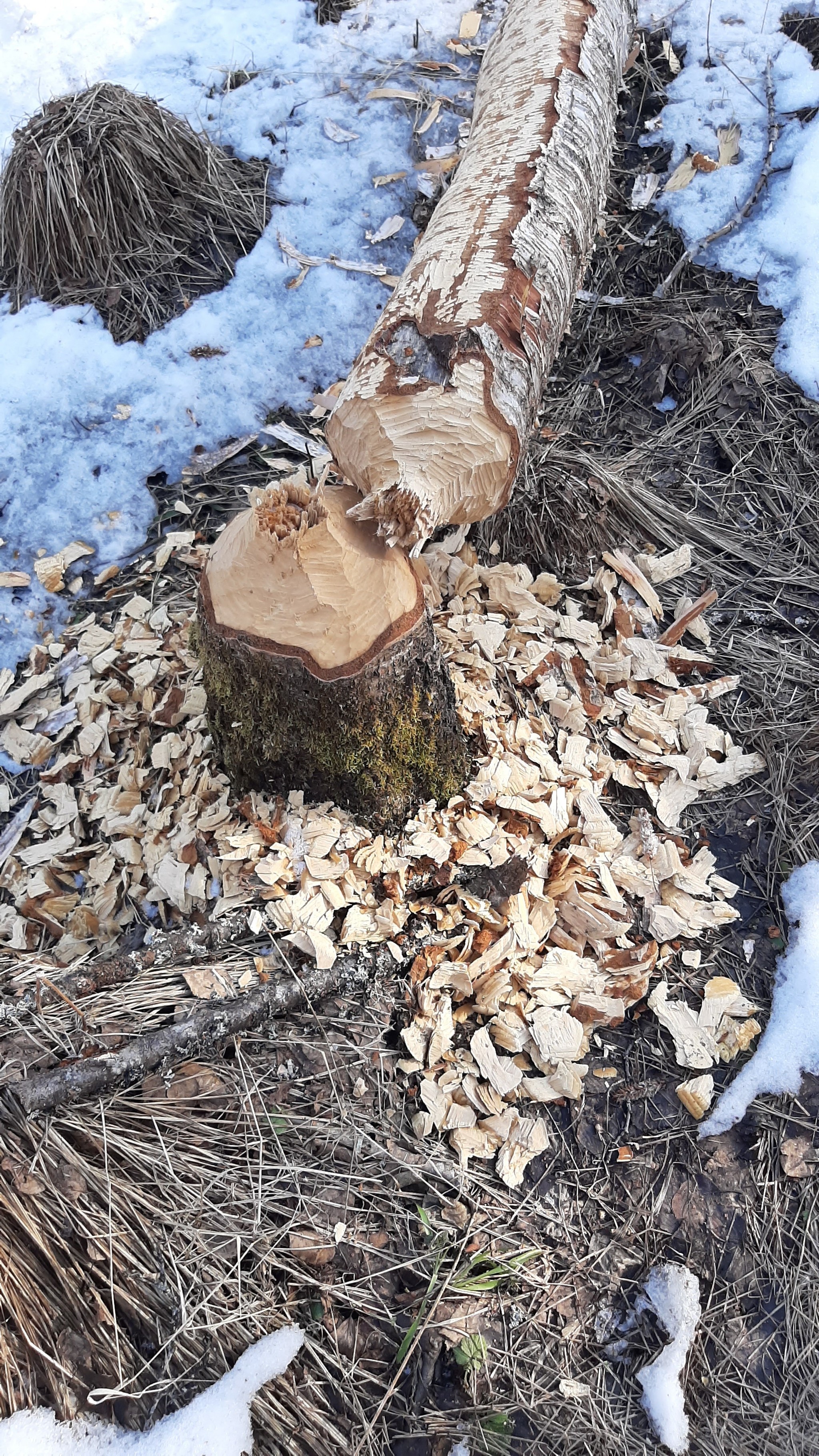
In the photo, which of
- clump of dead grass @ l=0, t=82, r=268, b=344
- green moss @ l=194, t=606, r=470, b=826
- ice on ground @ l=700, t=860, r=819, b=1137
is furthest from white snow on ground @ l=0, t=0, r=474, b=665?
ice on ground @ l=700, t=860, r=819, b=1137

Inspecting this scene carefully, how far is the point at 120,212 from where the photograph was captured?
12.5 feet

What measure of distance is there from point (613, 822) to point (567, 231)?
188cm

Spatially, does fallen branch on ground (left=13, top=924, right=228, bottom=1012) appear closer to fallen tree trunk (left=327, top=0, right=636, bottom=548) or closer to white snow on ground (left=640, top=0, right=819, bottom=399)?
fallen tree trunk (left=327, top=0, right=636, bottom=548)

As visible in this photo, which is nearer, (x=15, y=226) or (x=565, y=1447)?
(x=565, y=1447)

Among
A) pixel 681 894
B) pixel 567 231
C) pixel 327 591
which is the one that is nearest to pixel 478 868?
pixel 681 894

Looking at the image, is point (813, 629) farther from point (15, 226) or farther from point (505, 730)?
point (15, 226)

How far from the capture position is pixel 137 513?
3482 millimetres

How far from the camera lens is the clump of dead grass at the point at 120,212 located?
12.0 ft

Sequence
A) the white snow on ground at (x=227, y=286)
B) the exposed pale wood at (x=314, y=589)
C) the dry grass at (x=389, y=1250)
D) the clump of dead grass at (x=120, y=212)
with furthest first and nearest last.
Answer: the clump of dead grass at (x=120, y=212) < the white snow on ground at (x=227, y=286) < the exposed pale wood at (x=314, y=589) < the dry grass at (x=389, y=1250)

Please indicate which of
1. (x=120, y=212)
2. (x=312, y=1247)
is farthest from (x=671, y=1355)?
(x=120, y=212)

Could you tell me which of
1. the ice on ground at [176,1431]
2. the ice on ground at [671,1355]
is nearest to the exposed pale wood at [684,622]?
the ice on ground at [671,1355]

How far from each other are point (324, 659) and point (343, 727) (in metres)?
0.20

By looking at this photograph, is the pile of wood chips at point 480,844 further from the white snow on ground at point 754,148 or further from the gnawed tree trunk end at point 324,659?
the white snow on ground at point 754,148

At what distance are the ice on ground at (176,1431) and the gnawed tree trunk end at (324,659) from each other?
1.21m
